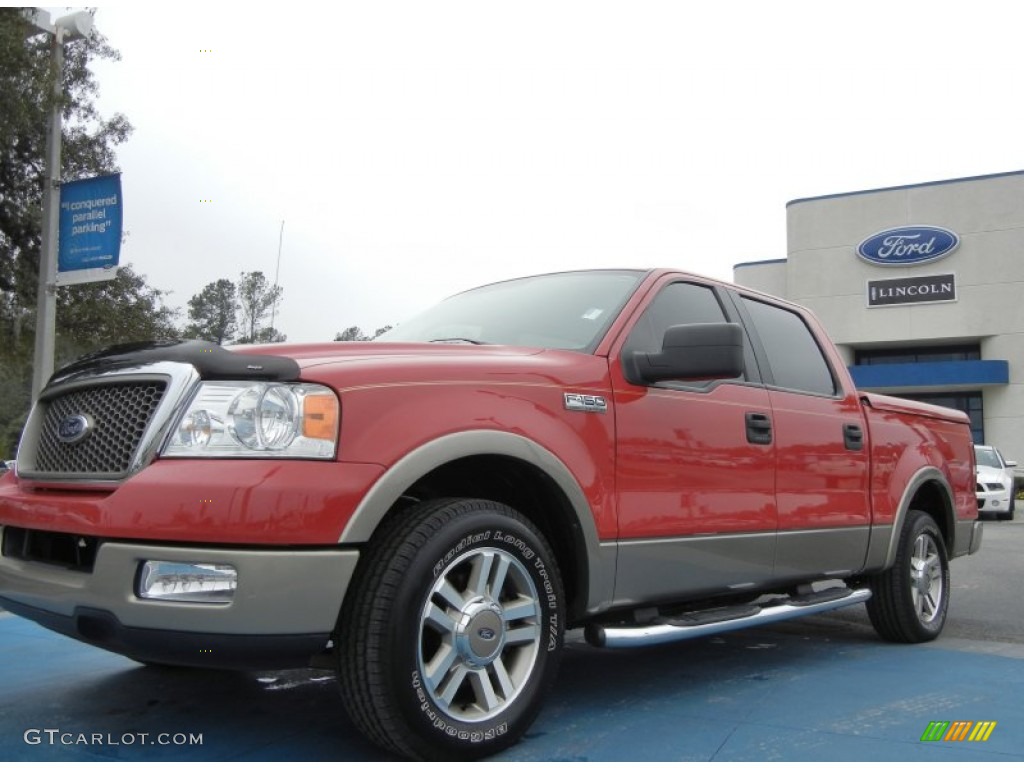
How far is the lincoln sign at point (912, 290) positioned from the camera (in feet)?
111

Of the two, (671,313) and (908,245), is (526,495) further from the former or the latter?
(908,245)

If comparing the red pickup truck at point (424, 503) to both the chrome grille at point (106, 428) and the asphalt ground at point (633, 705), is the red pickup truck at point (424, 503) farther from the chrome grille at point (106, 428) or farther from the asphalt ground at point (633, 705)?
the asphalt ground at point (633, 705)

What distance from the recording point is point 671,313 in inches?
167

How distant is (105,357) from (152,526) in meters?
0.84

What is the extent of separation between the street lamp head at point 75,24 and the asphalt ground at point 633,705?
300 inches

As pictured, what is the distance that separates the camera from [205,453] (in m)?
2.74

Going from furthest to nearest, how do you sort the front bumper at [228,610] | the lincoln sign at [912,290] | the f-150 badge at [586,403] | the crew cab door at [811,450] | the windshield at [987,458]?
the lincoln sign at [912,290], the windshield at [987,458], the crew cab door at [811,450], the f-150 badge at [586,403], the front bumper at [228,610]

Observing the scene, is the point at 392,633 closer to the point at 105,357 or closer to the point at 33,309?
the point at 105,357

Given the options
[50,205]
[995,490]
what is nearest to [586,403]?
[50,205]

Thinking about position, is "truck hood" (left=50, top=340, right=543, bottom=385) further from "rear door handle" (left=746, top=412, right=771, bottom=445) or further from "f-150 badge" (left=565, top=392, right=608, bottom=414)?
"rear door handle" (left=746, top=412, right=771, bottom=445)

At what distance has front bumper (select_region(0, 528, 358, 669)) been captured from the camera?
2.62 meters

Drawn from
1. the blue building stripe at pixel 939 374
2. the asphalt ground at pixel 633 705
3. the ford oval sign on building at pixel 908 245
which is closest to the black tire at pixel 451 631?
the asphalt ground at pixel 633 705

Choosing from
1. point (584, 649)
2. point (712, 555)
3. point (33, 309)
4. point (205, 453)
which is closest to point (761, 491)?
point (712, 555)

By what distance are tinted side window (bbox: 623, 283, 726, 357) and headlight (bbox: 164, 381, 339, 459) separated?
1391 mm
